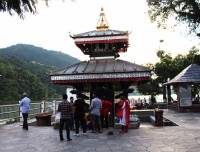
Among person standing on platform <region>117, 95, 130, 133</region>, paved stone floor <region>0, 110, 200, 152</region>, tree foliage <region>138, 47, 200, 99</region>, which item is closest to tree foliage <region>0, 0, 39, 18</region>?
paved stone floor <region>0, 110, 200, 152</region>

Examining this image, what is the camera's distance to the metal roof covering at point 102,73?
547 inches

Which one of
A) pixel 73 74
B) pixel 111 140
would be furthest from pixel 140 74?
pixel 111 140

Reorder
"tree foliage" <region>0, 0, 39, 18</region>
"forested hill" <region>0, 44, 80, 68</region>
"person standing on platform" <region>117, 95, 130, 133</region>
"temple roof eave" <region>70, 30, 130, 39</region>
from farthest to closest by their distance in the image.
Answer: "forested hill" <region>0, 44, 80, 68</region>
"temple roof eave" <region>70, 30, 130, 39</region>
"person standing on platform" <region>117, 95, 130, 133</region>
"tree foliage" <region>0, 0, 39, 18</region>

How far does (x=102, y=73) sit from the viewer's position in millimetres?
14188

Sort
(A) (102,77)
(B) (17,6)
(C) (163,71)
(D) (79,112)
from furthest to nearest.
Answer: (C) (163,71) < (A) (102,77) < (D) (79,112) < (B) (17,6)

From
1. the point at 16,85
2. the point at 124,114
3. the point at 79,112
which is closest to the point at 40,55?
the point at 16,85

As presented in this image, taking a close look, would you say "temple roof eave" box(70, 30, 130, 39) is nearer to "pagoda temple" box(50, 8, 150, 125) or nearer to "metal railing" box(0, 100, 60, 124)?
"pagoda temple" box(50, 8, 150, 125)

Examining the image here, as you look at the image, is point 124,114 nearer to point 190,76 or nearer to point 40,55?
point 190,76

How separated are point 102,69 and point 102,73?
667 mm

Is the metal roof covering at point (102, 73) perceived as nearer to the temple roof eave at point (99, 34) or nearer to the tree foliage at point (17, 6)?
the temple roof eave at point (99, 34)

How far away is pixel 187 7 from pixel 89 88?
286 inches

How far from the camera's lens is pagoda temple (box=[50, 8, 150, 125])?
1407 centimetres

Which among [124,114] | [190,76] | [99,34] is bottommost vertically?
[124,114]

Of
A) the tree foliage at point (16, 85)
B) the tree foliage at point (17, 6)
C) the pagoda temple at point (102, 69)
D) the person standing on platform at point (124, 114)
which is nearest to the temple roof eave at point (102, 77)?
the pagoda temple at point (102, 69)
